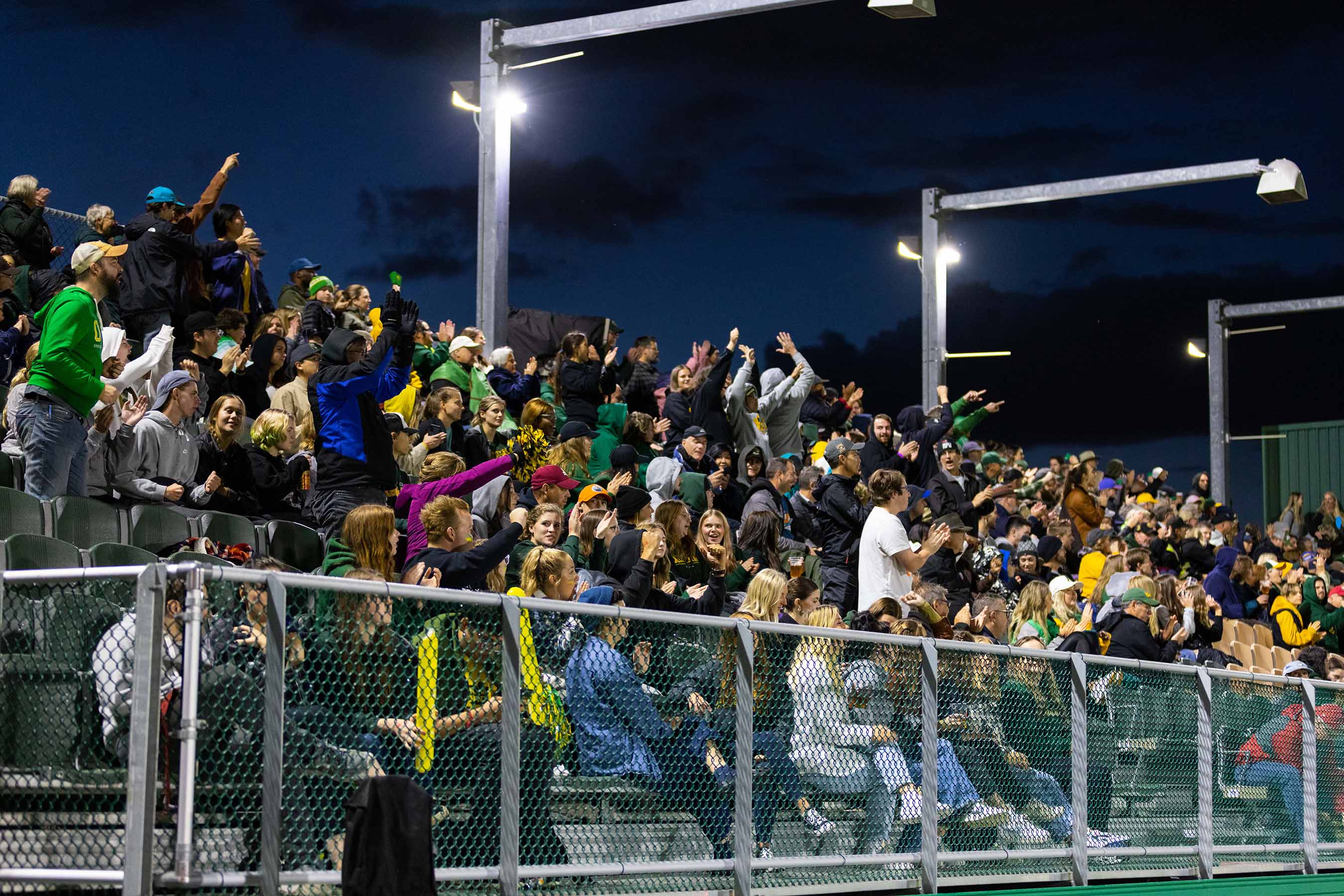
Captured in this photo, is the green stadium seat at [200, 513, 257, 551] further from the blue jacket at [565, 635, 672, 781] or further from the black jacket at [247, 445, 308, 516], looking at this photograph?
the blue jacket at [565, 635, 672, 781]

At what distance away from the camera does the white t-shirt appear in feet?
36.0

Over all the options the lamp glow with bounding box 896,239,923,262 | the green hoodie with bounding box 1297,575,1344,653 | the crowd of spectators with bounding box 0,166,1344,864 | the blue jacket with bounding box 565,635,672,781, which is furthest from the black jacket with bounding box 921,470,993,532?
the blue jacket with bounding box 565,635,672,781

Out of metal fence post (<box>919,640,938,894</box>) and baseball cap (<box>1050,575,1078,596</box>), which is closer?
metal fence post (<box>919,640,938,894</box>)

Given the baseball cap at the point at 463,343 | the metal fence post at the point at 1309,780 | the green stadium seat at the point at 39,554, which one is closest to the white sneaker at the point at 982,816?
the metal fence post at the point at 1309,780

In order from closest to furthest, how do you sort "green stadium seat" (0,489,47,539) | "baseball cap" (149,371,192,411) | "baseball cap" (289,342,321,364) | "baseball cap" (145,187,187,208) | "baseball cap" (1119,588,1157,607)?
1. "green stadium seat" (0,489,47,539)
2. "baseball cap" (149,371,192,411)
3. "baseball cap" (1119,588,1157,607)
4. "baseball cap" (289,342,321,364)
5. "baseball cap" (145,187,187,208)

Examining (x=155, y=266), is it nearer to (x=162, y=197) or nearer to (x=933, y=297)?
(x=162, y=197)

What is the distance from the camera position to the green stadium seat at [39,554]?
23.9ft

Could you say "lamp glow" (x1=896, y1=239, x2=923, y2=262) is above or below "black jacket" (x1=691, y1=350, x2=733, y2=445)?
above

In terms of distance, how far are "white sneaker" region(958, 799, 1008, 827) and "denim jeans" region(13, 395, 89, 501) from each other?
5.32 m

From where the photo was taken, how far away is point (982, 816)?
739 cm

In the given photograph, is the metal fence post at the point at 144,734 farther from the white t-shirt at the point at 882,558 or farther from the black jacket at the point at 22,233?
the black jacket at the point at 22,233

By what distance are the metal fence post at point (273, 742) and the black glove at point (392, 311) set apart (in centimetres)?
620

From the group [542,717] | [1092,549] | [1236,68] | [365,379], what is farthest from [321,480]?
[1236,68]

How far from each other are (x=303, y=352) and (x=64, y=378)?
3591mm
